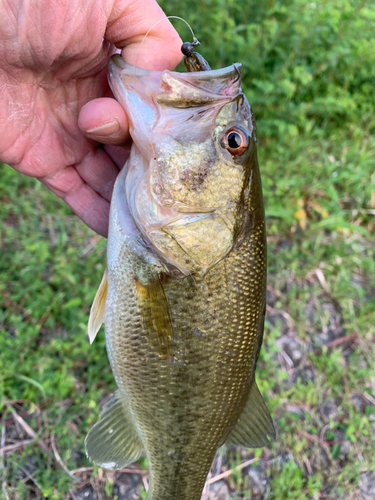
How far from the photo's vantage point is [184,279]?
5.20ft

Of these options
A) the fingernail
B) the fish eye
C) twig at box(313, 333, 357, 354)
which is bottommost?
twig at box(313, 333, 357, 354)

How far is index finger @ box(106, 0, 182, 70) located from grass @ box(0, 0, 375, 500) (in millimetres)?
1650

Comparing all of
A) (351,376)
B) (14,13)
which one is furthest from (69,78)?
(351,376)

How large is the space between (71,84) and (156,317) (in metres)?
1.34

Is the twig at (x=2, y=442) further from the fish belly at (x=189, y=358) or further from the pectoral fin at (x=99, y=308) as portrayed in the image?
the pectoral fin at (x=99, y=308)

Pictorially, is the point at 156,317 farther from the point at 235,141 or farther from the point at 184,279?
the point at 235,141

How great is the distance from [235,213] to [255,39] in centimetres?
252

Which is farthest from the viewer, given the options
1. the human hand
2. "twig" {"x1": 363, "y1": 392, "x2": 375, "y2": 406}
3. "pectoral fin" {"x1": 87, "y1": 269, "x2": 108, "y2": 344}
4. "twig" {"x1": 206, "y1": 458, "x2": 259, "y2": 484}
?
"twig" {"x1": 363, "y1": 392, "x2": 375, "y2": 406}

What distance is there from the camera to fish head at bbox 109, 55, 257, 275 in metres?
1.47

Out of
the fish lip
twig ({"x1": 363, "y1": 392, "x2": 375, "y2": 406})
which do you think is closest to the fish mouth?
the fish lip

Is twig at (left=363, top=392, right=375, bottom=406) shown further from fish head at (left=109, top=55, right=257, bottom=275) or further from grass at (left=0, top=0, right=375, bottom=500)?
fish head at (left=109, top=55, right=257, bottom=275)

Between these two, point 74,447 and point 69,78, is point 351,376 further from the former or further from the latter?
point 69,78

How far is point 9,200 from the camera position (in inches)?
120

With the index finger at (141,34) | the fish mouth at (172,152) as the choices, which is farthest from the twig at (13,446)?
the index finger at (141,34)
